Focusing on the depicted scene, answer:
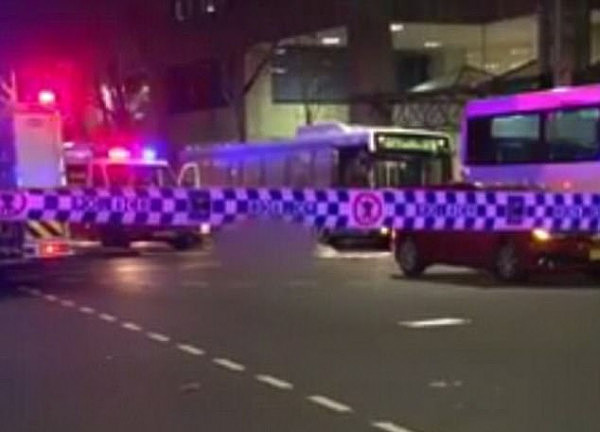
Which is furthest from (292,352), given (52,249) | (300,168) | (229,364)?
(300,168)

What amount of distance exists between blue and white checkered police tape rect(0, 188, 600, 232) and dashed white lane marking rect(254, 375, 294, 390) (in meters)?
5.42

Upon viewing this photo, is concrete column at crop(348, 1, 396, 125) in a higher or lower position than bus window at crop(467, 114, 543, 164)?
higher

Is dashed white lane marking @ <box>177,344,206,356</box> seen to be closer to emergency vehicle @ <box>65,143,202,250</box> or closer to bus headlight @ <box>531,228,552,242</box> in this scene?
bus headlight @ <box>531,228,552,242</box>

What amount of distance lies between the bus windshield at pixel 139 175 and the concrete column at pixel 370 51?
1556 centimetres

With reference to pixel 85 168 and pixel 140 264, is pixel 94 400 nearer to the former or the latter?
pixel 140 264

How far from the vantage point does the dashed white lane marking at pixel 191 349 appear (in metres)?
13.7

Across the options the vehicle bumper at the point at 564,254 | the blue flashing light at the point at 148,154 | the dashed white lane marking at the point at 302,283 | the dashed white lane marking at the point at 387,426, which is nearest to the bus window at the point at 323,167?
the blue flashing light at the point at 148,154

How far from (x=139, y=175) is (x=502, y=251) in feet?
55.1

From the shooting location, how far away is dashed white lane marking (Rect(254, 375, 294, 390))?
11.5m

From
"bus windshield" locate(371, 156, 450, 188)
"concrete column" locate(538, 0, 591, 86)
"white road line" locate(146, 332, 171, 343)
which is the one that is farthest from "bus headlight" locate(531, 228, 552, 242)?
"concrete column" locate(538, 0, 591, 86)

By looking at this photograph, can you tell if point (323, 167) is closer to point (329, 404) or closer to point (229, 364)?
point (229, 364)

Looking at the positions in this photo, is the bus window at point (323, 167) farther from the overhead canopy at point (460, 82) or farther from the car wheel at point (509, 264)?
the car wheel at point (509, 264)

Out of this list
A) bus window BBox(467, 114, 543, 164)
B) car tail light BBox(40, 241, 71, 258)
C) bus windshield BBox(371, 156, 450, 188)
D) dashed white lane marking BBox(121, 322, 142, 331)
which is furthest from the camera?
bus windshield BBox(371, 156, 450, 188)

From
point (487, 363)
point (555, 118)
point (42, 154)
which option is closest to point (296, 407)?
point (487, 363)
